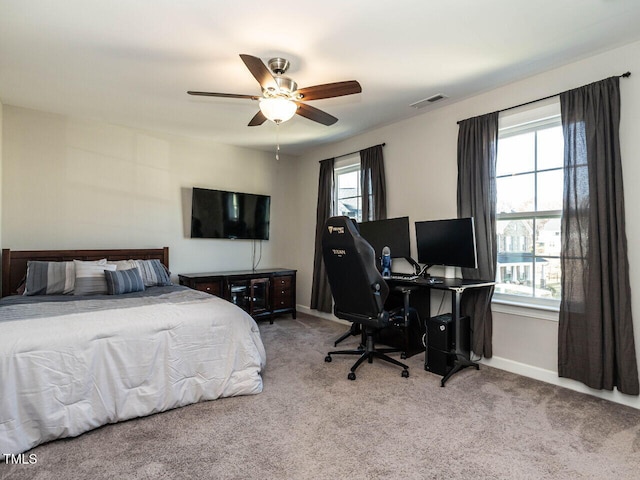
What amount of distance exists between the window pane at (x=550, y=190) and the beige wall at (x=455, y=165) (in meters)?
0.47

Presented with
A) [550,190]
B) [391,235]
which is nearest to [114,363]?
[391,235]

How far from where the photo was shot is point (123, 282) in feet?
11.0

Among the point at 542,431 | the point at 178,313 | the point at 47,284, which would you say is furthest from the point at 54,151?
the point at 542,431

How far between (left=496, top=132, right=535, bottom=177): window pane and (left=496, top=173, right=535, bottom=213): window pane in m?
0.07

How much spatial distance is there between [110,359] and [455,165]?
3.45 metres

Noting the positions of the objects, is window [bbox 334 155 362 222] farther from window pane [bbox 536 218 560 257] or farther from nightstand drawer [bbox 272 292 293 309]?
window pane [bbox 536 218 560 257]

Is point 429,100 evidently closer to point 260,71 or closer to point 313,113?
point 313,113

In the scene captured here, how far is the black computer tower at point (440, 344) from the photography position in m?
3.01

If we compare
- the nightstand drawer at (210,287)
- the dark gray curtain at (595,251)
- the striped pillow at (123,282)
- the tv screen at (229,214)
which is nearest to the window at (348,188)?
the tv screen at (229,214)

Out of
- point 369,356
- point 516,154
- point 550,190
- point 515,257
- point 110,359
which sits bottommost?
point 369,356

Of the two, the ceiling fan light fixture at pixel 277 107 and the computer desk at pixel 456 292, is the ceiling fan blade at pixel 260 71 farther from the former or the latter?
the computer desk at pixel 456 292

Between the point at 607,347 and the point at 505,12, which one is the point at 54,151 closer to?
the point at 505,12

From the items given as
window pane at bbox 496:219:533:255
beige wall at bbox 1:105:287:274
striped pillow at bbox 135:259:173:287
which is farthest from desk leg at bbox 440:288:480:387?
beige wall at bbox 1:105:287:274

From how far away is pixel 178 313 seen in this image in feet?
8.31
